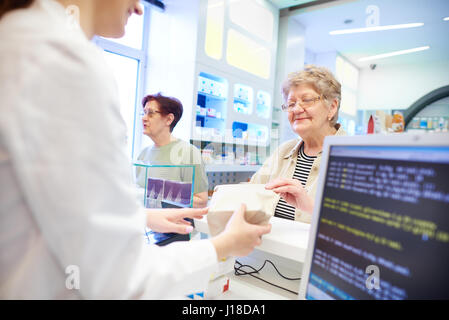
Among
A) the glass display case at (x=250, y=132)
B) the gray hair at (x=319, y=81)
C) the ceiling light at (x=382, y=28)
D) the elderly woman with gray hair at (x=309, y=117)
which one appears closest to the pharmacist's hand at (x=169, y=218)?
the elderly woman with gray hair at (x=309, y=117)

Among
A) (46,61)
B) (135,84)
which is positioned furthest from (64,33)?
(135,84)

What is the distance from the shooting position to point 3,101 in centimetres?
46

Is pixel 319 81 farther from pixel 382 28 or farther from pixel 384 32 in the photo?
pixel 384 32

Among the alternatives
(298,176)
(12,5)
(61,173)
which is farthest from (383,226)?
(298,176)

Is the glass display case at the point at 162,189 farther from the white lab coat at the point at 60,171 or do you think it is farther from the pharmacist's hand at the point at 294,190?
the white lab coat at the point at 60,171

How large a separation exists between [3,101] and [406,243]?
708mm

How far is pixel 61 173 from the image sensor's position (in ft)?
1.53

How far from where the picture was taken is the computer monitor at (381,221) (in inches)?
18.2

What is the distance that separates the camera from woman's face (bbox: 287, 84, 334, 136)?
1.80 m

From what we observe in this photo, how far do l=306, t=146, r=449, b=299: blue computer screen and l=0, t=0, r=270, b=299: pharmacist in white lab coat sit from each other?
1.23 feet

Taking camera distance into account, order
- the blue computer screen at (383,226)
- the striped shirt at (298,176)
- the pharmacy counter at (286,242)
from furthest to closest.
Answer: the striped shirt at (298,176)
the pharmacy counter at (286,242)
the blue computer screen at (383,226)

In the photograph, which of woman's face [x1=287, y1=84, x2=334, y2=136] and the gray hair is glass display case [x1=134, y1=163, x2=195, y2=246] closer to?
woman's face [x1=287, y1=84, x2=334, y2=136]

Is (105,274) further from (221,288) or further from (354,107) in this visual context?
(354,107)

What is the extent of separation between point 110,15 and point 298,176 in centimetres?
145
